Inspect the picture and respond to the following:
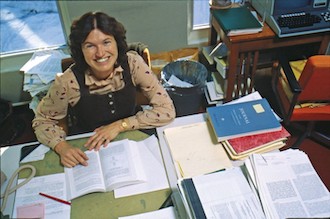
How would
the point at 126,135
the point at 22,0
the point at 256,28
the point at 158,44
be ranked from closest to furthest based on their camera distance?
the point at 126,135 → the point at 256,28 → the point at 158,44 → the point at 22,0

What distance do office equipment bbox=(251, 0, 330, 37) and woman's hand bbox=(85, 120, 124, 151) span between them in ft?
3.79

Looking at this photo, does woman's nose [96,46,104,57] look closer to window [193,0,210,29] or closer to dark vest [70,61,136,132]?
dark vest [70,61,136,132]

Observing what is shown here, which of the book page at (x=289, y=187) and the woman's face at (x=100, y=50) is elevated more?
the woman's face at (x=100, y=50)

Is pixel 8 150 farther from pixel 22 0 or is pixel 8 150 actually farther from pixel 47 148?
pixel 22 0

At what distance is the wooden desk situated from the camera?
208cm

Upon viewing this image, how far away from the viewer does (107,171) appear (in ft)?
4.11

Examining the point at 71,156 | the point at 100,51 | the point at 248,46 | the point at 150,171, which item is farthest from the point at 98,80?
the point at 248,46

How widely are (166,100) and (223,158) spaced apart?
403mm

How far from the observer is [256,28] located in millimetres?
2070

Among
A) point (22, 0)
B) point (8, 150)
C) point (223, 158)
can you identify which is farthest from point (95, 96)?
point (22, 0)

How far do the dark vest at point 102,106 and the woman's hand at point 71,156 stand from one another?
0.97ft

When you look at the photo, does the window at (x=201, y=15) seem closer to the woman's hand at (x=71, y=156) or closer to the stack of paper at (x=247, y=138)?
the stack of paper at (x=247, y=138)

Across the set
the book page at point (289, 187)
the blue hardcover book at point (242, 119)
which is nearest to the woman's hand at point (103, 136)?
the blue hardcover book at point (242, 119)

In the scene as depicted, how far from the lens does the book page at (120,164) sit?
1.22 metres
